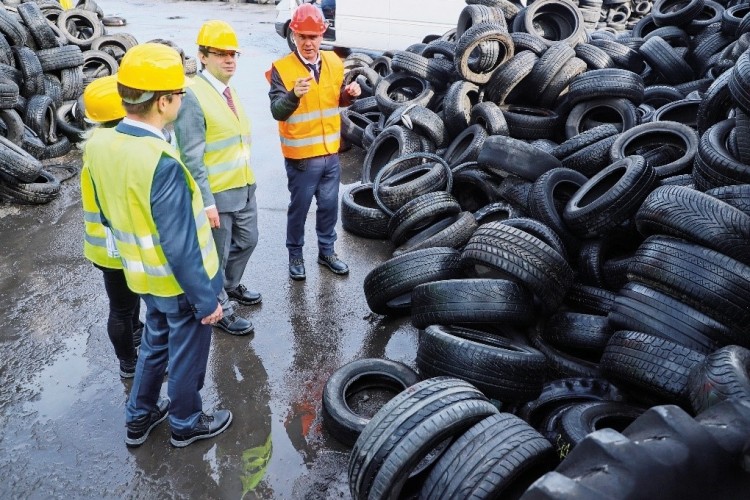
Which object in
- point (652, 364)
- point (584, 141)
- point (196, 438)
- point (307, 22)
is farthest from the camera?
point (584, 141)

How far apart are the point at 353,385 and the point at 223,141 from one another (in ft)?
6.19

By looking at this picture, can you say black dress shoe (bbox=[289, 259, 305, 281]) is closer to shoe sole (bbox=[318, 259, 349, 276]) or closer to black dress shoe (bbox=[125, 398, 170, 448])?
shoe sole (bbox=[318, 259, 349, 276])

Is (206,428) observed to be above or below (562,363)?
below

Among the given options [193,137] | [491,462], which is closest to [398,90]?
[193,137]

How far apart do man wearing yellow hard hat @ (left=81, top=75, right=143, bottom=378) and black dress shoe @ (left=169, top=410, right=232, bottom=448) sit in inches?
32.2

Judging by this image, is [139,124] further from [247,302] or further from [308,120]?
[247,302]

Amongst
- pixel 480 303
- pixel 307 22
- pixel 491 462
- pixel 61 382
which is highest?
pixel 307 22

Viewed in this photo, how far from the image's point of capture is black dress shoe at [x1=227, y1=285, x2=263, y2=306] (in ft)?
16.5

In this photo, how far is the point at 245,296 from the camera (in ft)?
16.5

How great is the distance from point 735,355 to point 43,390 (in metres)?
4.16

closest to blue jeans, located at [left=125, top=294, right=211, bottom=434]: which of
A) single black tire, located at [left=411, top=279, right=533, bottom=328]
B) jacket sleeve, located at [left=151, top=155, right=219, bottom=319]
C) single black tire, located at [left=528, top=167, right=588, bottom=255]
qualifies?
jacket sleeve, located at [left=151, top=155, right=219, bottom=319]

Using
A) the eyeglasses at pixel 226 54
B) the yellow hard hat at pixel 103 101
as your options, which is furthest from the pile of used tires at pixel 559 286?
the yellow hard hat at pixel 103 101

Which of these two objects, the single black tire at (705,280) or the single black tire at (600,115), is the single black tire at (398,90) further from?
the single black tire at (705,280)

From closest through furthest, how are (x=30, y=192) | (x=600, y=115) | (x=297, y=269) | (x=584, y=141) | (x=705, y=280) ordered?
(x=705, y=280) → (x=297, y=269) → (x=584, y=141) → (x=30, y=192) → (x=600, y=115)
